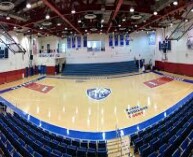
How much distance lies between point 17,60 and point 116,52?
12.9 m

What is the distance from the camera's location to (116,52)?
29422mm

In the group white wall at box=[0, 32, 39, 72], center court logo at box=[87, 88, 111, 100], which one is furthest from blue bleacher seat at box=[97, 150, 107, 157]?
white wall at box=[0, 32, 39, 72]

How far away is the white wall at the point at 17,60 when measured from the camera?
21.8 metres

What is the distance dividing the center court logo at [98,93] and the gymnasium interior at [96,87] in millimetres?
70

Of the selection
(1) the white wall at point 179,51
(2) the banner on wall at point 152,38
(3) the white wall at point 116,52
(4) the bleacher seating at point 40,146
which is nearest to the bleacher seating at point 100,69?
(3) the white wall at point 116,52

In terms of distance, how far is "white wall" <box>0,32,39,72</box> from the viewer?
71.5 feet

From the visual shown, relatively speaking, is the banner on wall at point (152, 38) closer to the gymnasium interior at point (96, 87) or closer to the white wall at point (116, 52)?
the gymnasium interior at point (96, 87)

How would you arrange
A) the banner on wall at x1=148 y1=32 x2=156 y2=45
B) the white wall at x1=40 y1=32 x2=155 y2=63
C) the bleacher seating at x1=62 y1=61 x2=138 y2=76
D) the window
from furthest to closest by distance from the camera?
the window → the white wall at x1=40 y1=32 x2=155 y2=63 → the banner on wall at x1=148 y1=32 x2=156 y2=45 → the bleacher seating at x1=62 y1=61 x2=138 y2=76

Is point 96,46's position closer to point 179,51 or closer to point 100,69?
point 100,69

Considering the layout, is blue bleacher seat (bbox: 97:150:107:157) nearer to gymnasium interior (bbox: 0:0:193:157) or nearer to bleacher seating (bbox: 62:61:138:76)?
gymnasium interior (bbox: 0:0:193:157)

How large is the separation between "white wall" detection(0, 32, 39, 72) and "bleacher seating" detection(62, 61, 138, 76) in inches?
195

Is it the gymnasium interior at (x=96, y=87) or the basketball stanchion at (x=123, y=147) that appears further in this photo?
the gymnasium interior at (x=96, y=87)

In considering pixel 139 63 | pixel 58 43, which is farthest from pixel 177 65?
pixel 58 43

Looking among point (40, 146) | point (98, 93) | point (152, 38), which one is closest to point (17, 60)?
point (98, 93)
